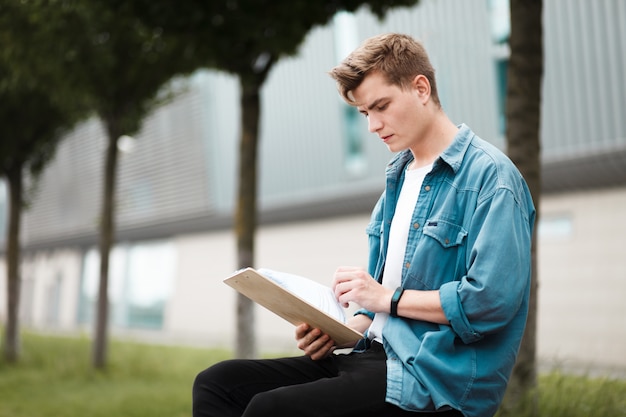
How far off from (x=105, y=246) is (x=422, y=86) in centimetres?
850

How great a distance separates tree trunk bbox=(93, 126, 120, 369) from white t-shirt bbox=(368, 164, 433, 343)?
323 inches

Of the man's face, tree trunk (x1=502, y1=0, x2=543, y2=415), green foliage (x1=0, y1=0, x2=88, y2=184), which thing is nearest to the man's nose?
the man's face

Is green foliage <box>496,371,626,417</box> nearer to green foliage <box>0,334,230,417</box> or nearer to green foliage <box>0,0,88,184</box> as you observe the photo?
green foliage <box>0,334,230,417</box>

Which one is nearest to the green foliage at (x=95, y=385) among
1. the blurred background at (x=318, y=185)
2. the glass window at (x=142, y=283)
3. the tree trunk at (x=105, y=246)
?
the tree trunk at (x=105, y=246)

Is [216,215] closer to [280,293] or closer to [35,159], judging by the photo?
[35,159]

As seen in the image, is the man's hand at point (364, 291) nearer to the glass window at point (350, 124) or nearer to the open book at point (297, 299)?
the open book at point (297, 299)

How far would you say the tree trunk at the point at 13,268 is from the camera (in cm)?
1127

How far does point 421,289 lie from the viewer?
1.90 meters

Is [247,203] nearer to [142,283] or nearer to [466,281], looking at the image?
[466,281]

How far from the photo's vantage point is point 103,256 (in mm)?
9844

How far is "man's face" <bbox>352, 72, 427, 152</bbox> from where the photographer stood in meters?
1.94

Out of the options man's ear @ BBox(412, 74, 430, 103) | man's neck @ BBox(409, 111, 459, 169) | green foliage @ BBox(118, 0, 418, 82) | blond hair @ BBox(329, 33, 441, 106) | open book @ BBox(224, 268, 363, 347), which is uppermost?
green foliage @ BBox(118, 0, 418, 82)

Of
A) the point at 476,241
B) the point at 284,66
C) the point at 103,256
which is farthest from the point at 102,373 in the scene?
the point at 284,66

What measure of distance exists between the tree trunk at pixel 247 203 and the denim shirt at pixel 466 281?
5.17 m
